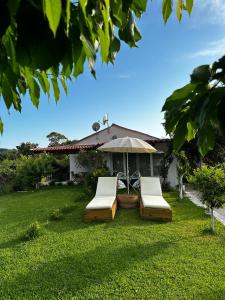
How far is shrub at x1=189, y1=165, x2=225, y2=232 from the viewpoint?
7559 mm

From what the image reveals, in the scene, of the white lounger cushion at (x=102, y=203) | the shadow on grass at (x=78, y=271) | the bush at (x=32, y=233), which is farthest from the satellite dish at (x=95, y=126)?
the shadow on grass at (x=78, y=271)

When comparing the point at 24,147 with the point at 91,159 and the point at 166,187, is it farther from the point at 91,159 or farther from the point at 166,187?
the point at 166,187

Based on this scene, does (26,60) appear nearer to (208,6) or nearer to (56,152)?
(208,6)

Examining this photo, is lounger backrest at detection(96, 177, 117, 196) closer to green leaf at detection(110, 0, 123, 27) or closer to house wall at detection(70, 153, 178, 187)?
house wall at detection(70, 153, 178, 187)

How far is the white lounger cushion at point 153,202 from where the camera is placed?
9191mm

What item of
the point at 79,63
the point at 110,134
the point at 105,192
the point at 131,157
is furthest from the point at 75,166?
the point at 79,63

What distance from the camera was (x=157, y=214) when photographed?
909cm

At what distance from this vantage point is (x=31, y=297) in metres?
4.61

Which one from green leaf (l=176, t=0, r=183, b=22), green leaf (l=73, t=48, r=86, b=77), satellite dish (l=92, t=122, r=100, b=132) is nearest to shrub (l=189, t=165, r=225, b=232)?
green leaf (l=176, t=0, r=183, b=22)

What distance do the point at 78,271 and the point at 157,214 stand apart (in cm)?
430

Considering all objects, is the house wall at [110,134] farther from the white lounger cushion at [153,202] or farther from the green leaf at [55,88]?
the green leaf at [55,88]

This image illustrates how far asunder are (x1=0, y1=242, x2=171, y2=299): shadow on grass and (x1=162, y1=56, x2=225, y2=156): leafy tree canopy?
4660 mm

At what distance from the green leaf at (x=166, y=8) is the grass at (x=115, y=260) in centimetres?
462

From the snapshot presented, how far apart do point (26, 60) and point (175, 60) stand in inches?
49.5
